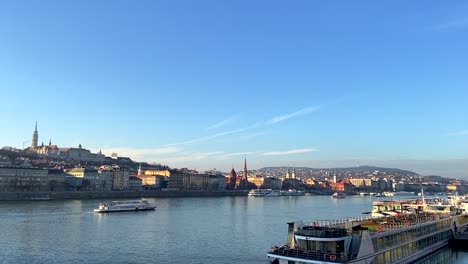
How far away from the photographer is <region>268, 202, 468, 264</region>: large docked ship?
17.5 meters

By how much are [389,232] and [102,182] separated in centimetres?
9982

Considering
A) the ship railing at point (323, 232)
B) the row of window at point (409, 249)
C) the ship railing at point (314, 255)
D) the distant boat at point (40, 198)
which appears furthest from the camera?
the distant boat at point (40, 198)

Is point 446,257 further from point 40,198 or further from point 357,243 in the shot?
point 40,198

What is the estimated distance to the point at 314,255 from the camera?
17375mm

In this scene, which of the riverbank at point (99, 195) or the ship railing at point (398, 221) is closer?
the ship railing at point (398, 221)

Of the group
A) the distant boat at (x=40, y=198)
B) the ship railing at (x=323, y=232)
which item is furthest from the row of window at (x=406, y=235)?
the distant boat at (x=40, y=198)

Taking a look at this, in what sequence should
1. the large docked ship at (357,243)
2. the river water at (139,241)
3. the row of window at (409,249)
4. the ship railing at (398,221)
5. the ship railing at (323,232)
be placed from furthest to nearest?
the river water at (139,241) → the ship railing at (398,221) → the row of window at (409,249) → the ship railing at (323,232) → the large docked ship at (357,243)

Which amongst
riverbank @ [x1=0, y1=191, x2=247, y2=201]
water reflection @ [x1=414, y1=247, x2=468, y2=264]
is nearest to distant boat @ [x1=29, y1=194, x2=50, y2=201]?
riverbank @ [x1=0, y1=191, x2=247, y2=201]

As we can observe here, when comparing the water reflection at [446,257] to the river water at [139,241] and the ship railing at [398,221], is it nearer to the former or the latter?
the river water at [139,241]

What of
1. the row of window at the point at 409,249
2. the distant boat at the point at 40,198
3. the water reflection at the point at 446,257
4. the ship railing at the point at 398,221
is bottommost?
→ the water reflection at the point at 446,257

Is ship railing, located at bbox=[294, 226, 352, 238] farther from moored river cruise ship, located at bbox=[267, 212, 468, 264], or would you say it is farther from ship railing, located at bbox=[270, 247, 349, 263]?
ship railing, located at bbox=[270, 247, 349, 263]

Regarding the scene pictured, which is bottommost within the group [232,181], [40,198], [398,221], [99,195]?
[398,221]

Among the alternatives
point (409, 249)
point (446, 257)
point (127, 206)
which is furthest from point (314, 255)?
point (127, 206)

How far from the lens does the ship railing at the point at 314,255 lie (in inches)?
671
